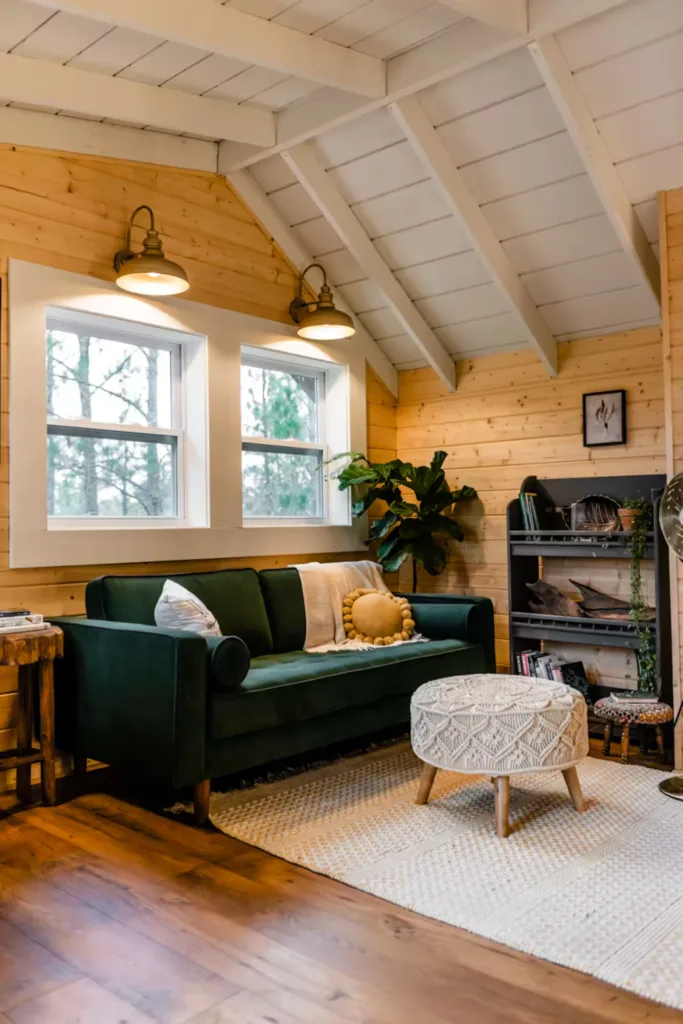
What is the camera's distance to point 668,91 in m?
3.18

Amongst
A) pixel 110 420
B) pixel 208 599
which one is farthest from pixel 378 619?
pixel 110 420

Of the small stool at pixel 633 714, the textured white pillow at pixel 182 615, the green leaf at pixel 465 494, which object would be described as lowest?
the small stool at pixel 633 714

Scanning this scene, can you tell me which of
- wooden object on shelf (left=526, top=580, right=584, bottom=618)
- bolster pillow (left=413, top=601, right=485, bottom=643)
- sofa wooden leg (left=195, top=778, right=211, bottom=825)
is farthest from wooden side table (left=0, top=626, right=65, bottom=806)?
wooden object on shelf (left=526, top=580, right=584, bottom=618)

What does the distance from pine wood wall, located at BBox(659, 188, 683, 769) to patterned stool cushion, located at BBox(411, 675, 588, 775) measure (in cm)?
75

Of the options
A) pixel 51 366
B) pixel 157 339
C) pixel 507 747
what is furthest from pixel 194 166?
pixel 507 747

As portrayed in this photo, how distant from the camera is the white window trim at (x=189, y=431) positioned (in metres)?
3.41

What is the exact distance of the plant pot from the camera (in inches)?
153

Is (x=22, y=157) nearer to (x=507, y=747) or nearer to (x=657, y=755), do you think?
(x=507, y=747)

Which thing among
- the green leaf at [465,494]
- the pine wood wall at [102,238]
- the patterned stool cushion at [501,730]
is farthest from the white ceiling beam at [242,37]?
the patterned stool cushion at [501,730]

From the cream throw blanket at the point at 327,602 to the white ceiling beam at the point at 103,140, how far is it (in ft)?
6.78

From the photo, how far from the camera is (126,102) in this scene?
11.4ft

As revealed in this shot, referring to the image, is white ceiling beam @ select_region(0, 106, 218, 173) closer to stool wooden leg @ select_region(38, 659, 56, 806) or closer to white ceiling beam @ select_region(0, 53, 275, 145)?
white ceiling beam @ select_region(0, 53, 275, 145)

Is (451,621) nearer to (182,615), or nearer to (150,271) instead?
(182,615)

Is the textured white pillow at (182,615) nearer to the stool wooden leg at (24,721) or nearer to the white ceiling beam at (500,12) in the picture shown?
the stool wooden leg at (24,721)
